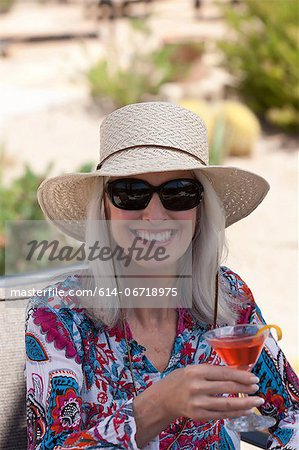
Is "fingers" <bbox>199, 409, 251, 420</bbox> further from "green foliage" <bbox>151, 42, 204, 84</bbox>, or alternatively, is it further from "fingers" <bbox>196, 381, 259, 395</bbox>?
"green foliage" <bbox>151, 42, 204, 84</bbox>

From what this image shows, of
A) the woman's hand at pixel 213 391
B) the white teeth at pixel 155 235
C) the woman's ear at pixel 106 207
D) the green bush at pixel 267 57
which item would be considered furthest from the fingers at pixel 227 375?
the green bush at pixel 267 57

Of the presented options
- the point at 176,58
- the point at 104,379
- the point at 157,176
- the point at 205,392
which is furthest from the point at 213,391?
the point at 176,58

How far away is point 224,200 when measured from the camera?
2.36 metres

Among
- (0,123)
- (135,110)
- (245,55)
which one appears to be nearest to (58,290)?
(135,110)

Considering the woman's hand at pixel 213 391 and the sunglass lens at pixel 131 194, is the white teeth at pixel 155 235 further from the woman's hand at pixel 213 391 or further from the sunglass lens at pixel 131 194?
the woman's hand at pixel 213 391

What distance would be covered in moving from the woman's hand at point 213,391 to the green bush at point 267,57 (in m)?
8.11

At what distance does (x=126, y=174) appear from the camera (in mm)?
1957

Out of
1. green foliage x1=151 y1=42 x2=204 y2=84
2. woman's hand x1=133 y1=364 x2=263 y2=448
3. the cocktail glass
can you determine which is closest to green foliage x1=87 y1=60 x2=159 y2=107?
green foliage x1=151 y1=42 x2=204 y2=84

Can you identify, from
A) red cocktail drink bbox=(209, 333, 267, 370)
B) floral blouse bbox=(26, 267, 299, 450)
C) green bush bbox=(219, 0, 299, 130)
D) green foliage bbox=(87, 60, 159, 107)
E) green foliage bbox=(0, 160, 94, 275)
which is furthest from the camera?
green foliage bbox=(87, 60, 159, 107)

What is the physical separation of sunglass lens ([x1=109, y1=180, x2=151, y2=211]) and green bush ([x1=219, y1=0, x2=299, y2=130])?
769cm

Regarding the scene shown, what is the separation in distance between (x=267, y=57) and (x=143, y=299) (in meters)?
8.27

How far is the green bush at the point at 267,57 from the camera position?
9688 millimetres

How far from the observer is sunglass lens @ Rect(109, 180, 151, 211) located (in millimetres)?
1995

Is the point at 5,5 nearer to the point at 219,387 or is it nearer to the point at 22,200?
the point at 22,200
